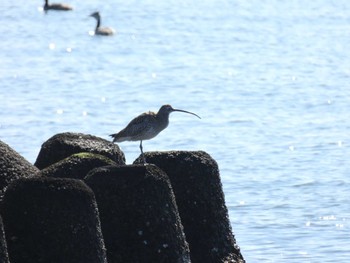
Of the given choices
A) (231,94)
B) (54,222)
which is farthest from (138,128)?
(231,94)

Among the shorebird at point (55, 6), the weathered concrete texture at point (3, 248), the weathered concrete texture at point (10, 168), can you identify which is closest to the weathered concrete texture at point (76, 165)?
the weathered concrete texture at point (10, 168)

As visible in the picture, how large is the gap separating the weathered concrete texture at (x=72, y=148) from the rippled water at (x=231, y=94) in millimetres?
3340

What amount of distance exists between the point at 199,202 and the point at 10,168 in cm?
155

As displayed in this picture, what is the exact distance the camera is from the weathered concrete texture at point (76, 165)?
9570mm

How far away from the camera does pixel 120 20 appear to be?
5288 cm

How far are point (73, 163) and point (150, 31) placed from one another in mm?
37054

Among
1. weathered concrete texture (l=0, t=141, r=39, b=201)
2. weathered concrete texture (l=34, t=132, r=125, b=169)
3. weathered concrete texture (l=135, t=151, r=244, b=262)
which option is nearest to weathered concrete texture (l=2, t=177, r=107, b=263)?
weathered concrete texture (l=0, t=141, r=39, b=201)

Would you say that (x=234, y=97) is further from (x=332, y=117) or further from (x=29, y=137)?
(x=29, y=137)

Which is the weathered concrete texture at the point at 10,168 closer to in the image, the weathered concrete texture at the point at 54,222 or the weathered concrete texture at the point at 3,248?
the weathered concrete texture at the point at 54,222

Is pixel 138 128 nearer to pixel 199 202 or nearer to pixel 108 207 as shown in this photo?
pixel 199 202

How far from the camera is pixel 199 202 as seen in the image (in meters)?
9.98

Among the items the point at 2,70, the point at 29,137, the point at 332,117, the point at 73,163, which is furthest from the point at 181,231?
the point at 2,70

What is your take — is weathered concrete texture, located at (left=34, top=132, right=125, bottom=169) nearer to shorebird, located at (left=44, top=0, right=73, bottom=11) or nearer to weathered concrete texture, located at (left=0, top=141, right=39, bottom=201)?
weathered concrete texture, located at (left=0, top=141, right=39, bottom=201)

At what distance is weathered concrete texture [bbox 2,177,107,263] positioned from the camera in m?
8.38
